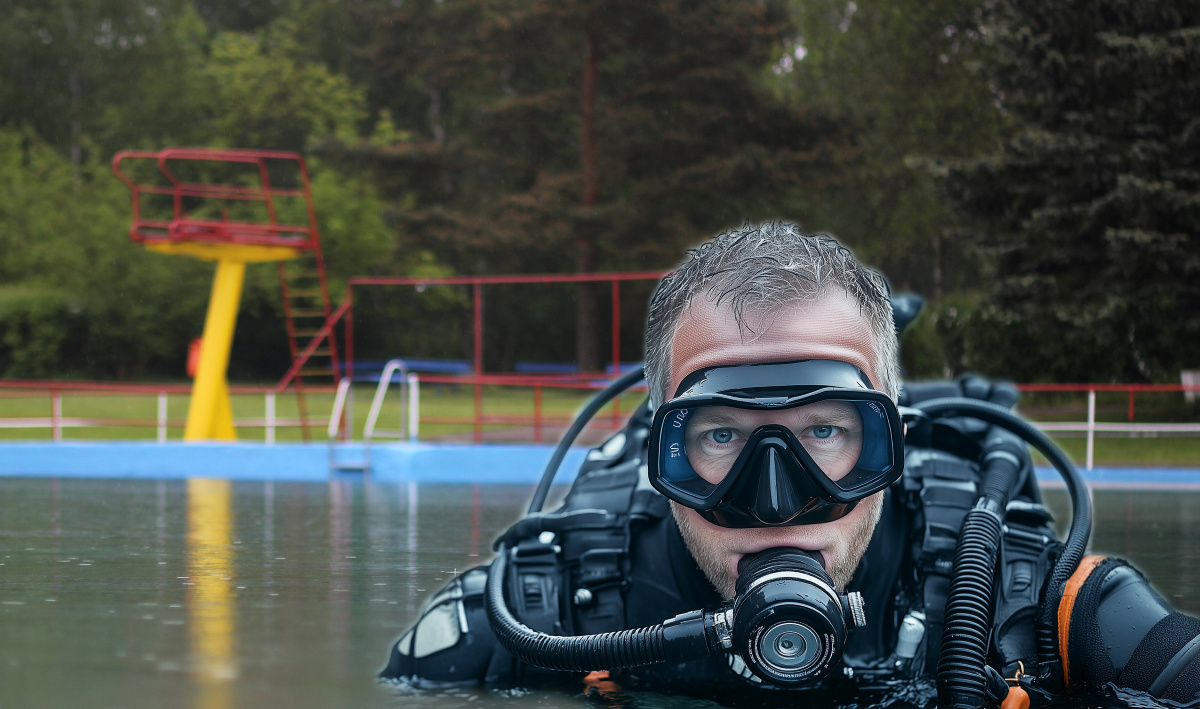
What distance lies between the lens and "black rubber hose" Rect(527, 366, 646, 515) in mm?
2150

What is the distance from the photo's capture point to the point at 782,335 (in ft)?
5.03

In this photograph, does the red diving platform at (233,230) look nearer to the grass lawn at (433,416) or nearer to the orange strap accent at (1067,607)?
the grass lawn at (433,416)

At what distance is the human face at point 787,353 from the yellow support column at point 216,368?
10.8 meters

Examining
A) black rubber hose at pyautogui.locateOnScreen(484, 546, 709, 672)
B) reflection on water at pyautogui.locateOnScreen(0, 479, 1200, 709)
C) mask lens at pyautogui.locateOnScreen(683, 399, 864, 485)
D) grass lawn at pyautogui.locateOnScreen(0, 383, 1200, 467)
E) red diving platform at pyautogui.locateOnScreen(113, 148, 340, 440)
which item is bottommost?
grass lawn at pyautogui.locateOnScreen(0, 383, 1200, 467)

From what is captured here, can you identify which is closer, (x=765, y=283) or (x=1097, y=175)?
(x=765, y=283)

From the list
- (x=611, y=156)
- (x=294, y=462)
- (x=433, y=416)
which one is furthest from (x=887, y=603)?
(x=611, y=156)

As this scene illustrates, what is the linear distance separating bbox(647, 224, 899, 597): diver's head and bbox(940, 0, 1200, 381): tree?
532 inches

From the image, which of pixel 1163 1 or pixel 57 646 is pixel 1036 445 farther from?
pixel 1163 1

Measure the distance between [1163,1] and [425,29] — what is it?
1739 cm

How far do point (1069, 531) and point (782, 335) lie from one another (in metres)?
0.64

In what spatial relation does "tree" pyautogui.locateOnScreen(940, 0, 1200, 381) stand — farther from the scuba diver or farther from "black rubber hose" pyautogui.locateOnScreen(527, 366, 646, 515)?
the scuba diver

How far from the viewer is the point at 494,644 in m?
1.88

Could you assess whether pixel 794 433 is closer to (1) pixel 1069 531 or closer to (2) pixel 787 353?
(2) pixel 787 353

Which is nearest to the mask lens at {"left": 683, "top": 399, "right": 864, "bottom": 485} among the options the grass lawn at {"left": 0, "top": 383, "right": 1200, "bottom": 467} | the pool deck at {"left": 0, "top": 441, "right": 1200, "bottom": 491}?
the pool deck at {"left": 0, "top": 441, "right": 1200, "bottom": 491}
